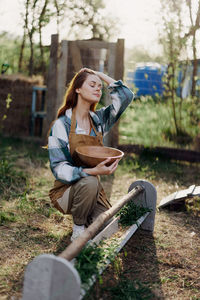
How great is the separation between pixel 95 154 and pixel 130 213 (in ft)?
2.00

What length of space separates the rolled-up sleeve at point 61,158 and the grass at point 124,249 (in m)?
0.64

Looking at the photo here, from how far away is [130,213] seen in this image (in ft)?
10.5

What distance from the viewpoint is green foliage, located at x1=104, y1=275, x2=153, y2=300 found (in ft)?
7.59

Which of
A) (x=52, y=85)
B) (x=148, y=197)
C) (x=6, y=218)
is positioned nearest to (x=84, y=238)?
(x=148, y=197)

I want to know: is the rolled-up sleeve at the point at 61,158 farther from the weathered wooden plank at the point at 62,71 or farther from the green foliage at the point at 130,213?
the weathered wooden plank at the point at 62,71

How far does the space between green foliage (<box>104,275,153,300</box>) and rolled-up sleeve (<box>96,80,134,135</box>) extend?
1.44 m

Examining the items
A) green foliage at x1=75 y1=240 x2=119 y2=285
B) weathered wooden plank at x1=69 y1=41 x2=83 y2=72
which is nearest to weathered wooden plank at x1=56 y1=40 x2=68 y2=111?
weathered wooden plank at x1=69 y1=41 x2=83 y2=72

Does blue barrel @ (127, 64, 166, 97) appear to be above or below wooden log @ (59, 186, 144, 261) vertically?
above

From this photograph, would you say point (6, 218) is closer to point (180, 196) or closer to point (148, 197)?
point (148, 197)

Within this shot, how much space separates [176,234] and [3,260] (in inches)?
66.8

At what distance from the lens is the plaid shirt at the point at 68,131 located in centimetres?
281

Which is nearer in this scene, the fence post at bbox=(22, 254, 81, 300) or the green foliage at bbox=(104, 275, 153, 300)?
the fence post at bbox=(22, 254, 81, 300)

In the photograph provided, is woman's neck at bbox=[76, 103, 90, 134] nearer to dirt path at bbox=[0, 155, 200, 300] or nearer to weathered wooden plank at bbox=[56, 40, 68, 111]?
dirt path at bbox=[0, 155, 200, 300]

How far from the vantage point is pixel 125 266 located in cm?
282
